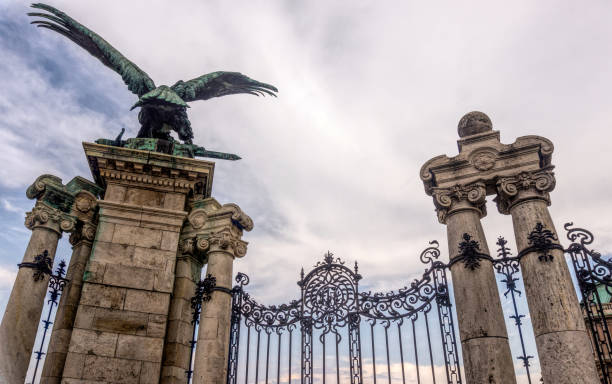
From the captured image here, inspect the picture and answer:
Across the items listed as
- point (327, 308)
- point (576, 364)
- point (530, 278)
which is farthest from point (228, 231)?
point (576, 364)

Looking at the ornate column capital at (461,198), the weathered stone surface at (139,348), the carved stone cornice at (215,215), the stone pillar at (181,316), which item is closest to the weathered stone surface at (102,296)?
the weathered stone surface at (139,348)

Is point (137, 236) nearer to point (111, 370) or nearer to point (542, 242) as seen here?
point (111, 370)

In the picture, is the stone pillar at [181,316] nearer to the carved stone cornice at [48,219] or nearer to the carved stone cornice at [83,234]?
the carved stone cornice at [83,234]

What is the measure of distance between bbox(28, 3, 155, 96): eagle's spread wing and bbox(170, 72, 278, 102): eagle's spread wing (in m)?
0.71

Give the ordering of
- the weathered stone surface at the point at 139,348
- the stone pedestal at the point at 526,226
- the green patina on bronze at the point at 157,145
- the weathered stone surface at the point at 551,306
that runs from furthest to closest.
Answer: the green patina on bronze at the point at 157,145 < the weathered stone surface at the point at 139,348 < the stone pedestal at the point at 526,226 < the weathered stone surface at the point at 551,306

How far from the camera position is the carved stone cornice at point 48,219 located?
25.4ft

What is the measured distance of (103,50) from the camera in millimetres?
9789

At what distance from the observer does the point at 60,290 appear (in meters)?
7.98

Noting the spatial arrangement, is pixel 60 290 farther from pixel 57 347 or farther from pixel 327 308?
pixel 327 308

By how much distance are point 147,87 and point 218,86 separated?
166cm

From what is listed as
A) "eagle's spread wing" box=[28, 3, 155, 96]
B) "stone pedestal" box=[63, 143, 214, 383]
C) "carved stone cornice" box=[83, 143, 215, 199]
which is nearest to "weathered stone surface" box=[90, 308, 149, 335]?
"stone pedestal" box=[63, 143, 214, 383]

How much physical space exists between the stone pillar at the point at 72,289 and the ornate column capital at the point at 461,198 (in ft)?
21.2

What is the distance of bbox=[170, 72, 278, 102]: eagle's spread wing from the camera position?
10.0 meters

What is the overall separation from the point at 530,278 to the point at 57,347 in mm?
7740
